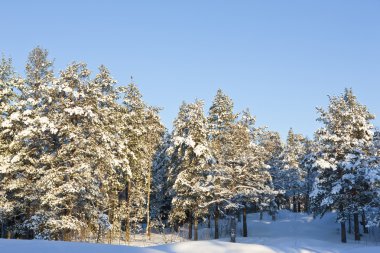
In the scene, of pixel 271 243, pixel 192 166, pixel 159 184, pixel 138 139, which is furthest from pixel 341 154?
pixel 159 184

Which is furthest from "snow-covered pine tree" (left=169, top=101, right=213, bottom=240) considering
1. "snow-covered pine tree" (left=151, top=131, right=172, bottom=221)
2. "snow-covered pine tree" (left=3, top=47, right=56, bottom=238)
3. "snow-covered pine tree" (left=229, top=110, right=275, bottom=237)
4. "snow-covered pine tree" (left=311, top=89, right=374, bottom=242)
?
"snow-covered pine tree" (left=3, top=47, right=56, bottom=238)

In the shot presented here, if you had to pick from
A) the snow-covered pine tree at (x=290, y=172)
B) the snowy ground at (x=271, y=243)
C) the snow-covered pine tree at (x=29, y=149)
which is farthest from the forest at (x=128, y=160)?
the snow-covered pine tree at (x=290, y=172)

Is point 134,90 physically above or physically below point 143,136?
above

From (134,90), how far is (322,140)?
1886cm

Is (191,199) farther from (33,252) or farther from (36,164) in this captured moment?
(33,252)

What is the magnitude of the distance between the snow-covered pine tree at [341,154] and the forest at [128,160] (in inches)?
3.9

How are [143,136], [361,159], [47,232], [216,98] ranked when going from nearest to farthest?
[47,232] < [361,159] < [143,136] < [216,98]

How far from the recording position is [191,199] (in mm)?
36000

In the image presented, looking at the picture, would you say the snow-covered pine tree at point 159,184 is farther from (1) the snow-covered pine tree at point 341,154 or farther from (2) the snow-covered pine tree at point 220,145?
(1) the snow-covered pine tree at point 341,154

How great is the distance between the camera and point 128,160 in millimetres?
33219

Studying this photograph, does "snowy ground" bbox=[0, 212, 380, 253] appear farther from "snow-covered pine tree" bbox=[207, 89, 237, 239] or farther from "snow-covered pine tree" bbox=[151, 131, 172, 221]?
"snow-covered pine tree" bbox=[151, 131, 172, 221]

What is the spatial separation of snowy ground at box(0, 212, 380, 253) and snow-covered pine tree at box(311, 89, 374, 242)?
348 cm

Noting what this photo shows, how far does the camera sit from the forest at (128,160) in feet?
75.4

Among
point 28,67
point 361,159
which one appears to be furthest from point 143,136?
point 361,159
